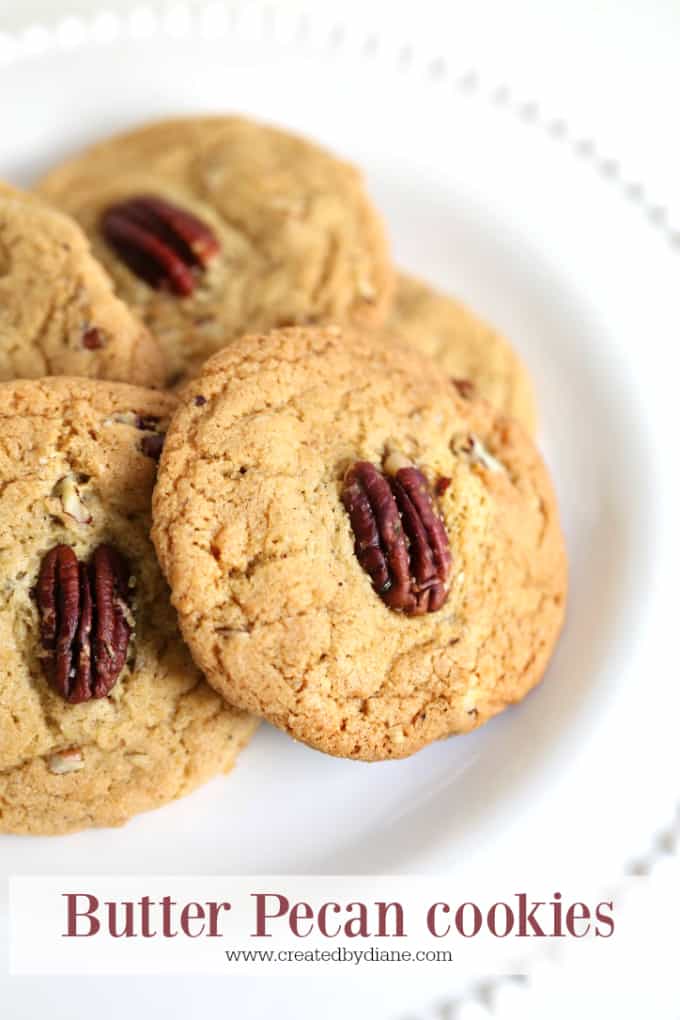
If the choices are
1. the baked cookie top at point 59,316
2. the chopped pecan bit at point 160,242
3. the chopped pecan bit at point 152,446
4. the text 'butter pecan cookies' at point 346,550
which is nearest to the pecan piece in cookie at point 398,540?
the text 'butter pecan cookies' at point 346,550

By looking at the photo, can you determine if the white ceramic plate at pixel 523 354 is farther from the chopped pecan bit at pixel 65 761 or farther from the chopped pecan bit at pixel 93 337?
the chopped pecan bit at pixel 93 337

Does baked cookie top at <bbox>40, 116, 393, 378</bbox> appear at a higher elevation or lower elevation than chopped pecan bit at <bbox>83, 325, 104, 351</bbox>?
higher

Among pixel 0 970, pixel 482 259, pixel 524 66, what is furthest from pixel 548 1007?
pixel 524 66

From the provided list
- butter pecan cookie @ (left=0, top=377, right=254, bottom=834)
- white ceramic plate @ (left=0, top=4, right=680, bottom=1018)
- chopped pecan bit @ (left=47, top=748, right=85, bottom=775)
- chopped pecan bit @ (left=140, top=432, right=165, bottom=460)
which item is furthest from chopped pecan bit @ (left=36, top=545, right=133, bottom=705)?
white ceramic plate @ (left=0, top=4, right=680, bottom=1018)

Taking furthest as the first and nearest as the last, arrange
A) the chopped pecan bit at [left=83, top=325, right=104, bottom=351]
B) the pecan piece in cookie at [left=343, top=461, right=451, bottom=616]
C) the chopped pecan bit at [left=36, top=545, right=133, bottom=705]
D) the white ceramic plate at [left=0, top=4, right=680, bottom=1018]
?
1. the chopped pecan bit at [left=83, top=325, right=104, bottom=351]
2. the white ceramic plate at [left=0, top=4, right=680, bottom=1018]
3. the pecan piece in cookie at [left=343, top=461, right=451, bottom=616]
4. the chopped pecan bit at [left=36, top=545, right=133, bottom=705]

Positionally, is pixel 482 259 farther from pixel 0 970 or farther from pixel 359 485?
pixel 0 970

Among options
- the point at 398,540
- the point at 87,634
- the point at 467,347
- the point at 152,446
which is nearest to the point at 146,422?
the point at 152,446

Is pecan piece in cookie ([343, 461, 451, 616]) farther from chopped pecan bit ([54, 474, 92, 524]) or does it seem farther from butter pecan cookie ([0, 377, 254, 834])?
chopped pecan bit ([54, 474, 92, 524])

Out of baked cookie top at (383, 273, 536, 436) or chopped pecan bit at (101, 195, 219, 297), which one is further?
baked cookie top at (383, 273, 536, 436)
